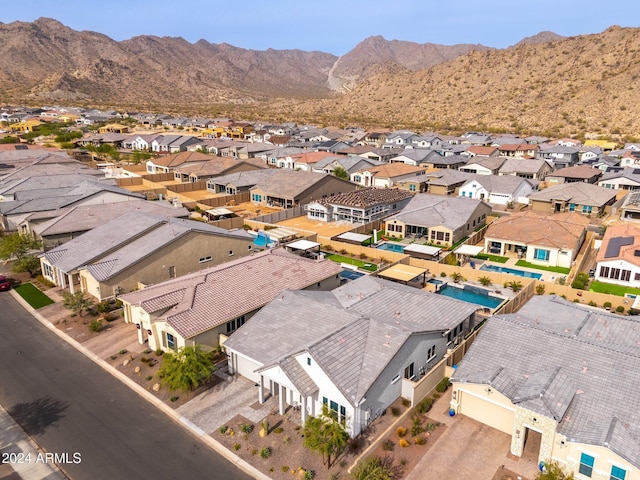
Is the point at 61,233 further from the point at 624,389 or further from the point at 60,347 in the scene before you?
the point at 624,389

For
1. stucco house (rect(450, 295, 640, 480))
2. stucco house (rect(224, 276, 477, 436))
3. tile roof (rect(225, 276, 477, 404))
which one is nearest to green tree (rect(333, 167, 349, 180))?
tile roof (rect(225, 276, 477, 404))

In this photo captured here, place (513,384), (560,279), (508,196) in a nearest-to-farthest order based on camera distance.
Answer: (513,384) < (560,279) < (508,196)

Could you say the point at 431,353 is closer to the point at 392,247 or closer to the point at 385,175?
the point at 392,247

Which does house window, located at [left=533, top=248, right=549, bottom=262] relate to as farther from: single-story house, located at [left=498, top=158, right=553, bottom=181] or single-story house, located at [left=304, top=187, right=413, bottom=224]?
single-story house, located at [left=498, top=158, right=553, bottom=181]

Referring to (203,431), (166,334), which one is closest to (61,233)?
(166,334)

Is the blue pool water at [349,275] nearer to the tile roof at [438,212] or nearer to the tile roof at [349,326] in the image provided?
the tile roof at [349,326]

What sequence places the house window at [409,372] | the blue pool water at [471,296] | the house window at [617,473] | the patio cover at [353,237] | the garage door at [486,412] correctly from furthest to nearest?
1. the patio cover at [353,237]
2. the blue pool water at [471,296]
3. the house window at [409,372]
4. the garage door at [486,412]
5. the house window at [617,473]

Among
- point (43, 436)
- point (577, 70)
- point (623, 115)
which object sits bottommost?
point (43, 436)

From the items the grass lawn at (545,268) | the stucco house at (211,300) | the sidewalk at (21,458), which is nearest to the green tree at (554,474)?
the stucco house at (211,300)
